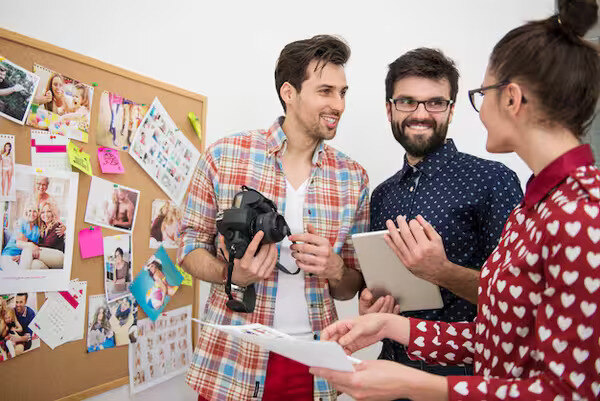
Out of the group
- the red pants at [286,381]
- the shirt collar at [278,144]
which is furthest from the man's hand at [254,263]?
the shirt collar at [278,144]

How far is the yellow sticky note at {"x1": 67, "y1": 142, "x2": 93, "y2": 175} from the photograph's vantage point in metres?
1.33

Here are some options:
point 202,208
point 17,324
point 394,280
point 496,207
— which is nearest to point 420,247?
point 394,280

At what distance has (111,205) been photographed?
4.80ft

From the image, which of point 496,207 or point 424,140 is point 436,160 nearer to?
point 424,140

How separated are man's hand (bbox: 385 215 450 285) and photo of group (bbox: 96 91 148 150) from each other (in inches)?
36.9

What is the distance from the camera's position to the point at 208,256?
4.45 feet

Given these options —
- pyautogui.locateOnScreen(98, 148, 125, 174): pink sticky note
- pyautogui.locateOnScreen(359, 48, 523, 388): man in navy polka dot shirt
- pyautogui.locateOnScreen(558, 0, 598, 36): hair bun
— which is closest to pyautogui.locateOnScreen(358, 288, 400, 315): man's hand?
pyautogui.locateOnScreen(359, 48, 523, 388): man in navy polka dot shirt

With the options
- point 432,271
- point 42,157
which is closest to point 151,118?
point 42,157

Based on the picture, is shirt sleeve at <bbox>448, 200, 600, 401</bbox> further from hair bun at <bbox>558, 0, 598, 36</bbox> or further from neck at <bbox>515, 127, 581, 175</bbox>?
hair bun at <bbox>558, 0, 598, 36</bbox>

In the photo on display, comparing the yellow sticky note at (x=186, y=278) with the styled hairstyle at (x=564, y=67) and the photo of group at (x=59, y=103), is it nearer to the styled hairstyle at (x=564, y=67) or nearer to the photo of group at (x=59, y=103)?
the photo of group at (x=59, y=103)

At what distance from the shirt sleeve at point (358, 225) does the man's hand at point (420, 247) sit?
34 cm

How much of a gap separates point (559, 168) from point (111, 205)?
4.18 ft

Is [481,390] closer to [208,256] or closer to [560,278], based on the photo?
[560,278]

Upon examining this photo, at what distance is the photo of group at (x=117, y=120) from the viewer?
1439 millimetres
